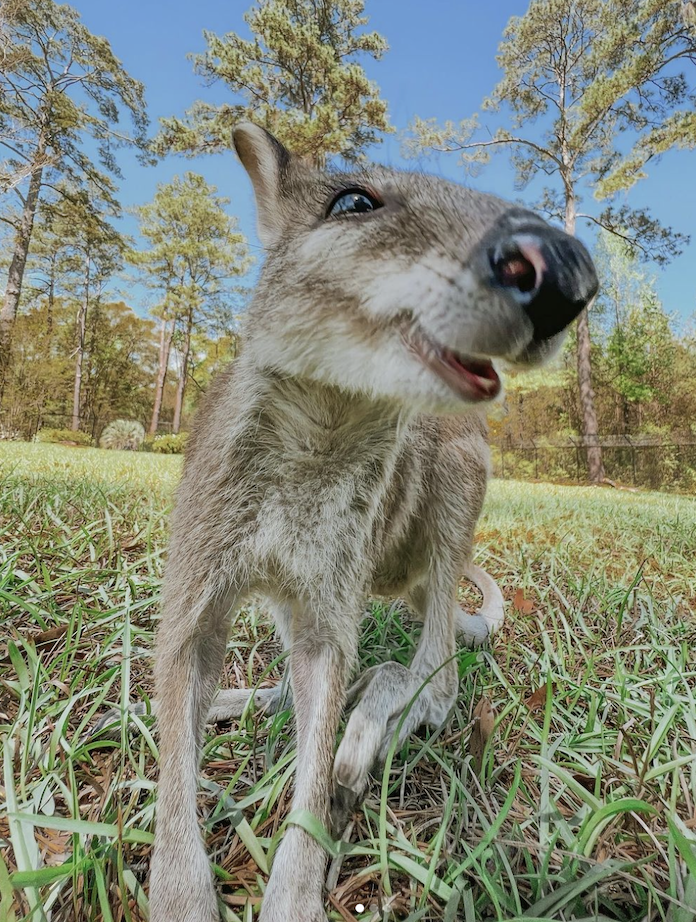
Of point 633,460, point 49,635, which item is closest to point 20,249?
point 49,635

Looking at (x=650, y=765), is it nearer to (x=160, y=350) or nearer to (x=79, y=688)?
(x=79, y=688)

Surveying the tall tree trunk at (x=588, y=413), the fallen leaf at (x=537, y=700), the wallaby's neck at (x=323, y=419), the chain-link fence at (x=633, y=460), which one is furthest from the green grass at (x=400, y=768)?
the chain-link fence at (x=633, y=460)

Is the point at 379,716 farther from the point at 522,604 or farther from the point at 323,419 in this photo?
the point at 522,604

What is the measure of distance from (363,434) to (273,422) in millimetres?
188

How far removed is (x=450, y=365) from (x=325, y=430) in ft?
0.99

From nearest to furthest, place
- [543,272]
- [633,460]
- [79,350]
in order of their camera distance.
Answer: [543,272], [633,460], [79,350]

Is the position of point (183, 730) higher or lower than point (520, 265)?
lower

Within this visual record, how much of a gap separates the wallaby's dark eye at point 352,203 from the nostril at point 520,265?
377 millimetres

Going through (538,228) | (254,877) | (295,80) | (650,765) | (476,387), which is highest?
(295,80)

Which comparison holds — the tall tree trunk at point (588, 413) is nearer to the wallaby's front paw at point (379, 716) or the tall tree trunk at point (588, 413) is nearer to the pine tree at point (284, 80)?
the pine tree at point (284, 80)

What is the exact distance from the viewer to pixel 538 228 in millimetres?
779

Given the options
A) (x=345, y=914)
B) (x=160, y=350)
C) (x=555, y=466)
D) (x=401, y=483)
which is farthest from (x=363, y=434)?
(x=160, y=350)

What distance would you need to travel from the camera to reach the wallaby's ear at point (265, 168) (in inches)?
47.4

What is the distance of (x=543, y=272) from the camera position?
74 centimetres
